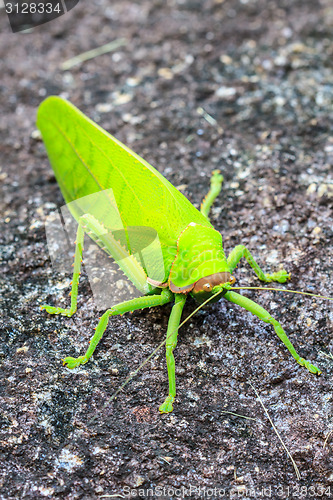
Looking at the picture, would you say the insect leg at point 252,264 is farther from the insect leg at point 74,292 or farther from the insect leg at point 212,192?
the insect leg at point 74,292

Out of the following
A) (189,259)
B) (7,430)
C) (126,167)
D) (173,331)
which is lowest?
(7,430)

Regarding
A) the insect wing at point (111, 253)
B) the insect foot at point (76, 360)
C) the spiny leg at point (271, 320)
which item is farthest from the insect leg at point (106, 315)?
the spiny leg at point (271, 320)

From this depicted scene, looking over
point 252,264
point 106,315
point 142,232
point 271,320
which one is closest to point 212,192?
point 252,264

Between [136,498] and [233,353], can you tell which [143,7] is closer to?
[233,353]

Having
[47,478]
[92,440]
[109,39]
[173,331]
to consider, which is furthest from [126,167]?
[109,39]

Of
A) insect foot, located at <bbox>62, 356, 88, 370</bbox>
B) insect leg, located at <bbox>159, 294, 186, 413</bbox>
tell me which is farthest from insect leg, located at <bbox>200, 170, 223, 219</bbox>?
insect foot, located at <bbox>62, 356, 88, 370</bbox>

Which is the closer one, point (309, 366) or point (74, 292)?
point (309, 366)

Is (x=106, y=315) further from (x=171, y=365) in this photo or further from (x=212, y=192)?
(x=212, y=192)
